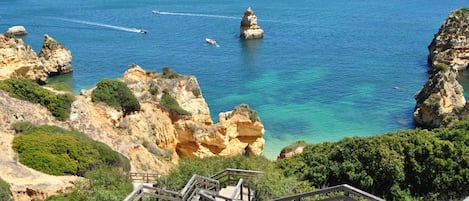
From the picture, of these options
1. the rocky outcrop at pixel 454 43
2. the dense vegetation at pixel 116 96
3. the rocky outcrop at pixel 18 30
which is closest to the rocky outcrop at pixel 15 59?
the dense vegetation at pixel 116 96

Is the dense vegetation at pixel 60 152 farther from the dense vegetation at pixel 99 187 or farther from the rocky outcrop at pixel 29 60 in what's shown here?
the rocky outcrop at pixel 29 60

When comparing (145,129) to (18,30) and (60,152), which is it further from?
(18,30)

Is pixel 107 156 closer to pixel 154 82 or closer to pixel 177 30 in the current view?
pixel 154 82

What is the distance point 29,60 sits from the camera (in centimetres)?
5091

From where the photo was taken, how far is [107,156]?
23.7 metres

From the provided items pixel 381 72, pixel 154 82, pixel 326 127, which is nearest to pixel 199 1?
pixel 381 72

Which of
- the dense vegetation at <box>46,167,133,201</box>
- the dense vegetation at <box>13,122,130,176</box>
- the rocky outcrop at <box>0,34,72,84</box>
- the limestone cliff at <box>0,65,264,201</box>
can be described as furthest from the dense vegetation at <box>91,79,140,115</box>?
the dense vegetation at <box>46,167,133,201</box>

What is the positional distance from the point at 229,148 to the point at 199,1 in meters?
87.6

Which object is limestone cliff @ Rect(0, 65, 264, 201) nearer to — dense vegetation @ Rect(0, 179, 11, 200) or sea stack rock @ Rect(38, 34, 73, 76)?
dense vegetation @ Rect(0, 179, 11, 200)

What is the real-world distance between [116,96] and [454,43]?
4665 centimetres

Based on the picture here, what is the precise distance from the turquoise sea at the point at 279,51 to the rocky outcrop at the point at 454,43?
106 inches

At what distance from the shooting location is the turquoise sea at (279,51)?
167 feet

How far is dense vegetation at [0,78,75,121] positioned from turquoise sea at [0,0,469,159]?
17769mm

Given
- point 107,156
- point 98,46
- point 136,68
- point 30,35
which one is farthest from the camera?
point 30,35
